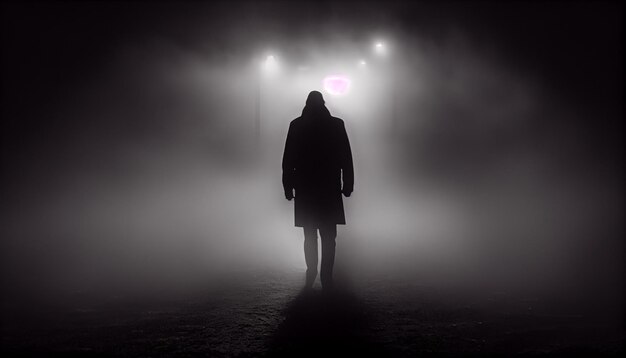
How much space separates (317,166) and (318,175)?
0.31 feet

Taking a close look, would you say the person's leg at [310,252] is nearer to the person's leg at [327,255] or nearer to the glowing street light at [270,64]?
the person's leg at [327,255]

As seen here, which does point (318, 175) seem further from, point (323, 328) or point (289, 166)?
point (323, 328)

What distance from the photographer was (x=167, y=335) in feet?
10.7

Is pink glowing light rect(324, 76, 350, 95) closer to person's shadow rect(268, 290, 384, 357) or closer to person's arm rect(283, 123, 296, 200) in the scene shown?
person's arm rect(283, 123, 296, 200)

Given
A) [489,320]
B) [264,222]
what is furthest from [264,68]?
[489,320]

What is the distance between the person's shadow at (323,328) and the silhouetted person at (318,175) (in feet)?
1.59

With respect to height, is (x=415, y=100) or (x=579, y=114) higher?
(x=415, y=100)

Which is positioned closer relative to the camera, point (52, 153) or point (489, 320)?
point (489, 320)

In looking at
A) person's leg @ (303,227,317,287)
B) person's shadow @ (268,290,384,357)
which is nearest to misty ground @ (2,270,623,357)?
person's shadow @ (268,290,384,357)

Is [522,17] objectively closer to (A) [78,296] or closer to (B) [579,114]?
(B) [579,114]

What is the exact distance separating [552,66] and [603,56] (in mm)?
1618

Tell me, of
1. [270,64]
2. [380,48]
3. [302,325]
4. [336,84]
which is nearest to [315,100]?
[302,325]

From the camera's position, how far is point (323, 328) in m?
3.42

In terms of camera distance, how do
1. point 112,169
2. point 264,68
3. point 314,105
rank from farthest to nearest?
point 264,68 → point 112,169 → point 314,105
